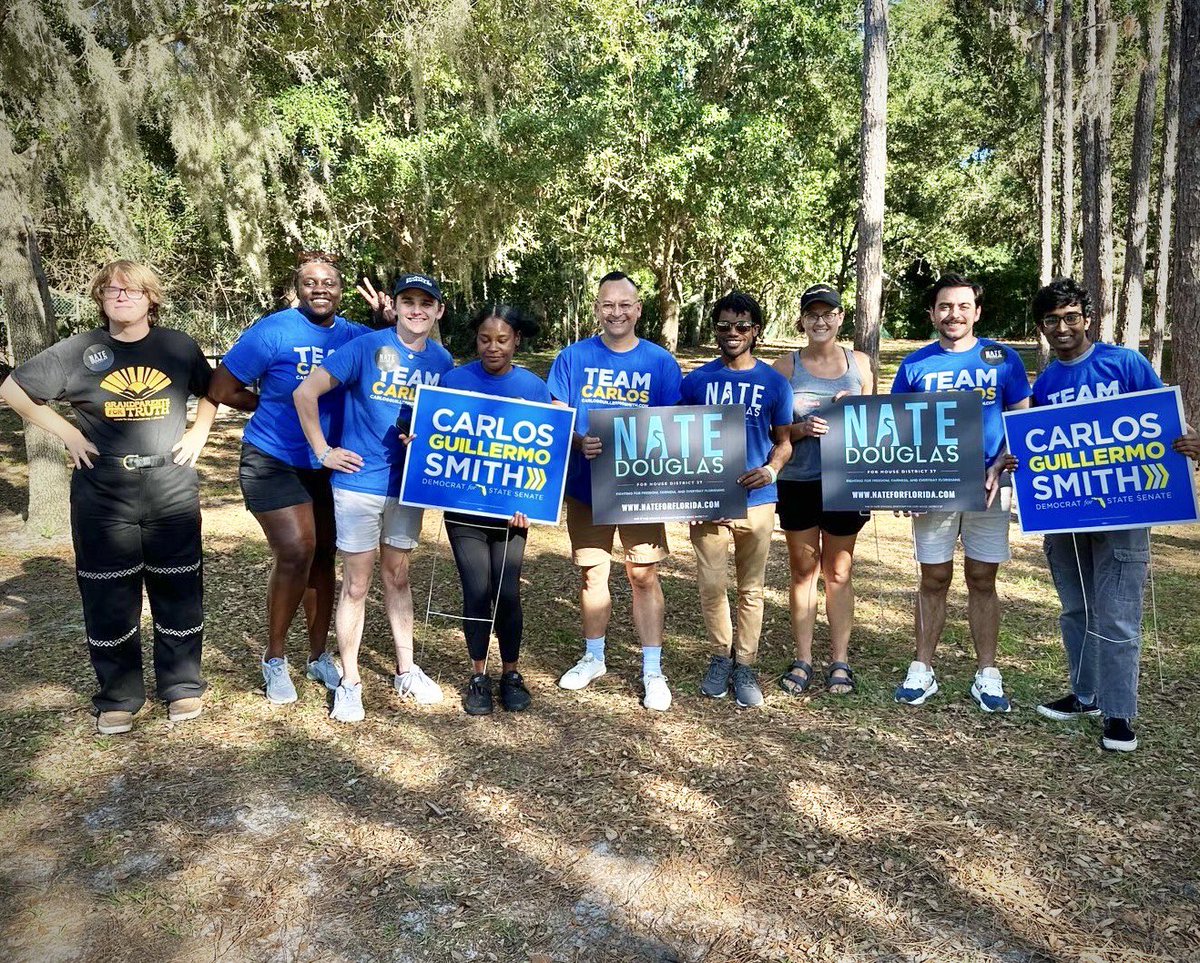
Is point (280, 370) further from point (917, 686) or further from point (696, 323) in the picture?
point (696, 323)

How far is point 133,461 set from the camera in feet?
13.6

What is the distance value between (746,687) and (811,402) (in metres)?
1.52

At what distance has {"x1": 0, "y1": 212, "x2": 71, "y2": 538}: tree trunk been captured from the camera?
7.75 m

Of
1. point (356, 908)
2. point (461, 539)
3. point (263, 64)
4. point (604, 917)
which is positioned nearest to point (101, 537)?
point (461, 539)

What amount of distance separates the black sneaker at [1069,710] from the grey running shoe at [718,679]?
5.14 ft

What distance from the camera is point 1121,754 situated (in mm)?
4102

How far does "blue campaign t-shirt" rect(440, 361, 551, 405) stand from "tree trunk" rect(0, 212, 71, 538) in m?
5.25

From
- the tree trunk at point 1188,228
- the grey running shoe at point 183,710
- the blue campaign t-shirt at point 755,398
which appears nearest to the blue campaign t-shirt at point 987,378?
the blue campaign t-shirt at point 755,398

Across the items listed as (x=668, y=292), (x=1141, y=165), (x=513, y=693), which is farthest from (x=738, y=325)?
(x=668, y=292)

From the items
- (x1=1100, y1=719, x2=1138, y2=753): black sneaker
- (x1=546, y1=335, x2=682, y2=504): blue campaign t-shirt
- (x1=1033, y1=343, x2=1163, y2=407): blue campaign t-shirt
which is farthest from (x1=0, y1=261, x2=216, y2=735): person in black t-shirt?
(x1=1100, y1=719, x2=1138, y2=753): black sneaker

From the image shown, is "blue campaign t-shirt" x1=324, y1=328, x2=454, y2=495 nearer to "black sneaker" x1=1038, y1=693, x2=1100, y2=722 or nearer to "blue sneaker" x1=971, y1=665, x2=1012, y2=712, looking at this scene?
"blue sneaker" x1=971, y1=665, x2=1012, y2=712

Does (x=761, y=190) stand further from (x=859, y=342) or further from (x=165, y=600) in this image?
(x=165, y=600)

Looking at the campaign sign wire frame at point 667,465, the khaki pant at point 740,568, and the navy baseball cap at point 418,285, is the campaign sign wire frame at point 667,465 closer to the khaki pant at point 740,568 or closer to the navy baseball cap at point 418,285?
the khaki pant at point 740,568

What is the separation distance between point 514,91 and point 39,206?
20.9 ft
